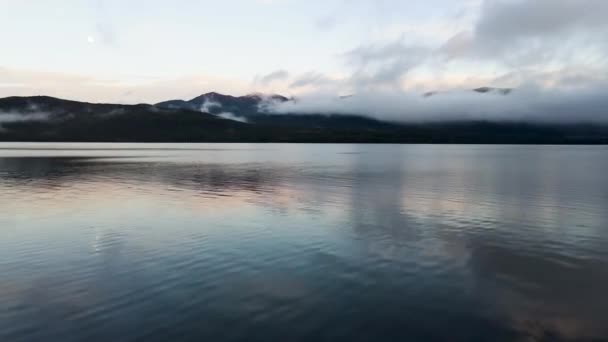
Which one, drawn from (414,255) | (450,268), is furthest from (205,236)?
(450,268)

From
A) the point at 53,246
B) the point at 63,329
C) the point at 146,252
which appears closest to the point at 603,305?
the point at 63,329

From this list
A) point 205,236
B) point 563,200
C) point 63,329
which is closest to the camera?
point 63,329

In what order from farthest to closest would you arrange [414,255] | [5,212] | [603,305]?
[5,212] → [414,255] → [603,305]

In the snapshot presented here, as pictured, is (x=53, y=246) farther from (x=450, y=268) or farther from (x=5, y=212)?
(x=450, y=268)

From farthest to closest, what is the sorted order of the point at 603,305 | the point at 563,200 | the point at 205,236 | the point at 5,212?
the point at 563,200, the point at 5,212, the point at 205,236, the point at 603,305

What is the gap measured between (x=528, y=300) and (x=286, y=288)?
1118 cm

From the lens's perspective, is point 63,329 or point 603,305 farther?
point 603,305

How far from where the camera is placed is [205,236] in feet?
102

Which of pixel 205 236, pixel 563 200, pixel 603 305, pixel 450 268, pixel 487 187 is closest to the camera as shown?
pixel 603 305

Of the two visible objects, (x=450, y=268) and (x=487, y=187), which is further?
(x=487, y=187)

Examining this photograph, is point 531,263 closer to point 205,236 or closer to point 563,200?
point 205,236

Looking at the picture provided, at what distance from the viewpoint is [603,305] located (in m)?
18.8

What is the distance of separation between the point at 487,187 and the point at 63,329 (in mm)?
62763

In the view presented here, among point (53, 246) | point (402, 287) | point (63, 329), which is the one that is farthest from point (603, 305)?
point (53, 246)
